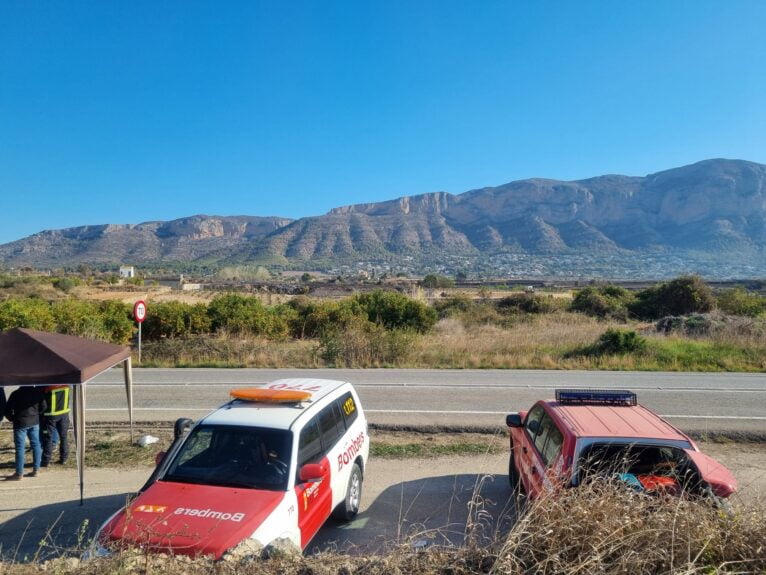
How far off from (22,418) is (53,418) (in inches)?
23.6

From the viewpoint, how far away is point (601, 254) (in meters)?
135

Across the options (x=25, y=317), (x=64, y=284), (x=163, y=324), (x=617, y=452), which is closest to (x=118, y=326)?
(x=163, y=324)

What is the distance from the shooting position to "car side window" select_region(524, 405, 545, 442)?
21.3ft

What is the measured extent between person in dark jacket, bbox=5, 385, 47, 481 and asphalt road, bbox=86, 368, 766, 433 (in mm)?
3348

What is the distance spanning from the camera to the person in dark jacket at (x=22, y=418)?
7.95m

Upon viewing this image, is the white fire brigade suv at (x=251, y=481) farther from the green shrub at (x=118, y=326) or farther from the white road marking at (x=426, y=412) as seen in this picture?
the green shrub at (x=118, y=326)

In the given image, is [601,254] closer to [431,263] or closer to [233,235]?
[431,263]

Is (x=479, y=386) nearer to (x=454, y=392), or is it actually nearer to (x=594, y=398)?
(x=454, y=392)

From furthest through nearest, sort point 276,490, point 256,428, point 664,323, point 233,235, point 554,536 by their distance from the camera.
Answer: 1. point 233,235
2. point 664,323
3. point 256,428
4. point 276,490
5. point 554,536

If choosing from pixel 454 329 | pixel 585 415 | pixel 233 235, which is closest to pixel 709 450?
pixel 585 415

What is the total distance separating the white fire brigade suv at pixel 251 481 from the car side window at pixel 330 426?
0.5 inches

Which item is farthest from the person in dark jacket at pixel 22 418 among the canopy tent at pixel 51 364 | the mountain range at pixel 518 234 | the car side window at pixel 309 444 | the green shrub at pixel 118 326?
the mountain range at pixel 518 234

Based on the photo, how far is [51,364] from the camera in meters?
7.04

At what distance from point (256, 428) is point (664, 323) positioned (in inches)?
1069
